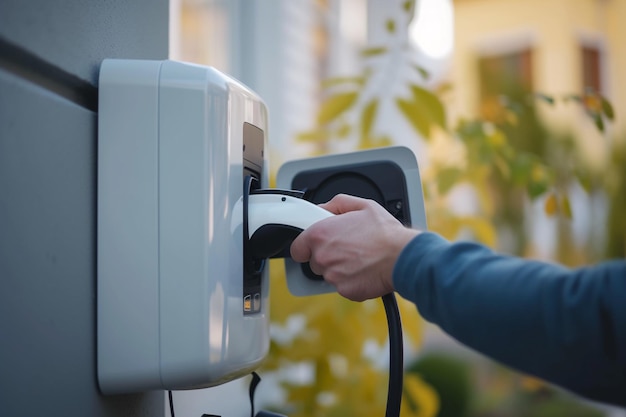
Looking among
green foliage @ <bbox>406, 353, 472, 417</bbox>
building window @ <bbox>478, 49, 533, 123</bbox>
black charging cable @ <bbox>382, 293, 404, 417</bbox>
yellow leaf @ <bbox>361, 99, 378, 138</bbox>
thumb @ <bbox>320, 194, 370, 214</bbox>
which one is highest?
building window @ <bbox>478, 49, 533, 123</bbox>

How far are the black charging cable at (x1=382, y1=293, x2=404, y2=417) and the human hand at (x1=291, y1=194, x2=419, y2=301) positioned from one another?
7cm

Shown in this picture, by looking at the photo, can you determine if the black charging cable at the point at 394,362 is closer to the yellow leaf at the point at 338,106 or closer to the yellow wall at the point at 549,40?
the yellow leaf at the point at 338,106

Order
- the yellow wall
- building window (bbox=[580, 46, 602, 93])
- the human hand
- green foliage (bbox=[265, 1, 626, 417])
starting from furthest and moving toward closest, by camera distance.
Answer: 1. building window (bbox=[580, 46, 602, 93])
2. the yellow wall
3. green foliage (bbox=[265, 1, 626, 417])
4. the human hand

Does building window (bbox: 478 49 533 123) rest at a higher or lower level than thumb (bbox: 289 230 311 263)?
higher

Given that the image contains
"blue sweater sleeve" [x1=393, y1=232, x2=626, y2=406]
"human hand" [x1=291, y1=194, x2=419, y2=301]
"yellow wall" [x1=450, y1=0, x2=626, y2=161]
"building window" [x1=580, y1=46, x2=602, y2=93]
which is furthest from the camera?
"building window" [x1=580, y1=46, x2=602, y2=93]

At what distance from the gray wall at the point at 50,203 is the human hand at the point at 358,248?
0.24 meters

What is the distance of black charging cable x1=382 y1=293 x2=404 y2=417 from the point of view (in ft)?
2.61

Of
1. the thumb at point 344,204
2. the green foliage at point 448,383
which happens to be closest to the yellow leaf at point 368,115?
the thumb at point 344,204

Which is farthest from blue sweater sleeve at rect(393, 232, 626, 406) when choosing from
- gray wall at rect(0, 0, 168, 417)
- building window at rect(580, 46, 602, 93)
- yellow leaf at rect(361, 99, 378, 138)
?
building window at rect(580, 46, 602, 93)

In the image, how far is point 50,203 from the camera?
65cm

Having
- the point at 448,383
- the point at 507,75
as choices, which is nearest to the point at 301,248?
the point at 448,383

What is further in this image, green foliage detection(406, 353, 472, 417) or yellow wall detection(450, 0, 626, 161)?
yellow wall detection(450, 0, 626, 161)

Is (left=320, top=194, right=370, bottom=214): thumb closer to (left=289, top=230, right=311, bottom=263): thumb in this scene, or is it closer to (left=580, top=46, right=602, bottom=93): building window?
(left=289, top=230, right=311, bottom=263): thumb

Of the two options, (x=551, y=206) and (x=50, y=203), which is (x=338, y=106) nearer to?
(x=551, y=206)
